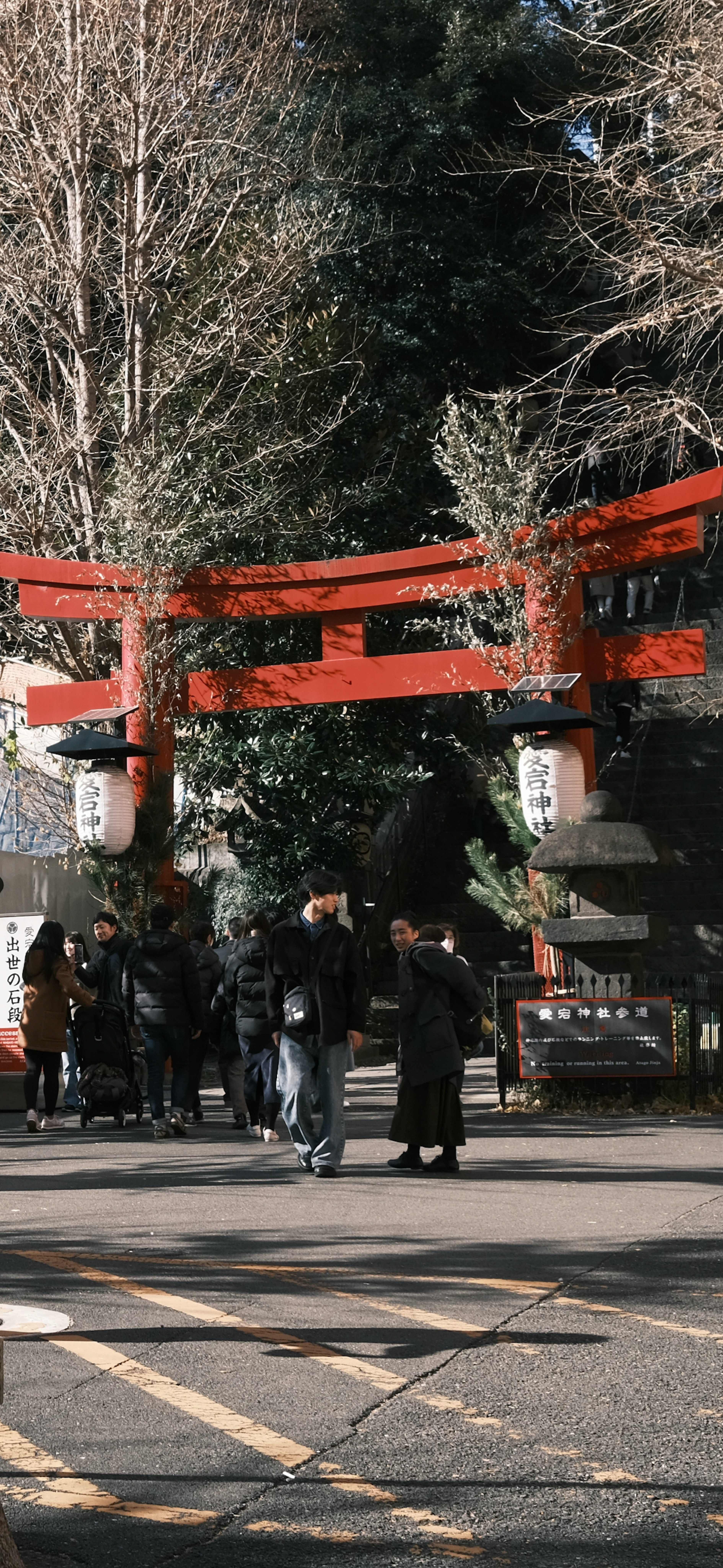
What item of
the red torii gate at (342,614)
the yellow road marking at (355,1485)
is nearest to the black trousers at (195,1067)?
the red torii gate at (342,614)

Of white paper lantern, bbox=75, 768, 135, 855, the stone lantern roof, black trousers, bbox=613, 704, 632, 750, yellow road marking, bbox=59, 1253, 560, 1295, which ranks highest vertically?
black trousers, bbox=613, 704, 632, 750

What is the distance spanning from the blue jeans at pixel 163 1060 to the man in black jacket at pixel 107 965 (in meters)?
1.12

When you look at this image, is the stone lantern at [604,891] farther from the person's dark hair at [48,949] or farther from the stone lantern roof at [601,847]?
the person's dark hair at [48,949]

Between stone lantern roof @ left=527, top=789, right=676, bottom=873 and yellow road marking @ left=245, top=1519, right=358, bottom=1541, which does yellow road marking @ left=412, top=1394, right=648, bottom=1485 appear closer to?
yellow road marking @ left=245, top=1519, right=358, bottom=1541

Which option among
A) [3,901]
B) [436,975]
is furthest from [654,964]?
[436,975]

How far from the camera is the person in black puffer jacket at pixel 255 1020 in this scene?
11.6 metres

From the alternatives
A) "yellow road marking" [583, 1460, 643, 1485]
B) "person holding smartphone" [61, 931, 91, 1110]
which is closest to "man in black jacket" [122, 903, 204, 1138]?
"person holding smartphone" [61, 931, 91, 1110]

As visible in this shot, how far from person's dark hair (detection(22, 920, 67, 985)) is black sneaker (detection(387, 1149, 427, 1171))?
12.3 feet

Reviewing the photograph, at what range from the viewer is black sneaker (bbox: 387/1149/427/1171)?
977cm

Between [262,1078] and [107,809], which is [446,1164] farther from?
[107,809]

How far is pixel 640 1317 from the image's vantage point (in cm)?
576

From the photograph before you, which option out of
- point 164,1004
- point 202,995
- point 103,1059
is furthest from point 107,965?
point 164,1004

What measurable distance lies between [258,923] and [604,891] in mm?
3508

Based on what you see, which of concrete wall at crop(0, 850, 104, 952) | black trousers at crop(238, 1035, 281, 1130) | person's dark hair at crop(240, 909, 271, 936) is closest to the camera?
black trousers at crop(238, 1035, 281, 1130)
